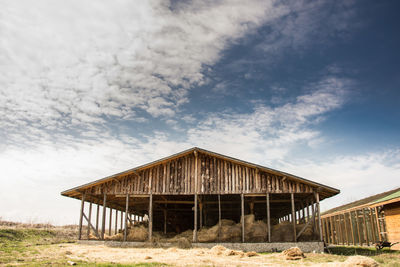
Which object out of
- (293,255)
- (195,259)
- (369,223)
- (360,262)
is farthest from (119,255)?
(369,223)

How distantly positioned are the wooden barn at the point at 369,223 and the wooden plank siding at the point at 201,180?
6.43 meters

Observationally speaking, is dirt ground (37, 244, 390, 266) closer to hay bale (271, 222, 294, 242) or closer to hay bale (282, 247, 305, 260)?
hay bale (282, 247, 305, 260)

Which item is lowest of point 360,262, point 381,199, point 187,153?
point 360,262

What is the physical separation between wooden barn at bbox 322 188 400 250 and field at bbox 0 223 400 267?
101 inches

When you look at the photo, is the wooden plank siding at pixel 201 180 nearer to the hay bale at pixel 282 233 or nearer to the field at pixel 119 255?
the hay bale at pixel 282 233

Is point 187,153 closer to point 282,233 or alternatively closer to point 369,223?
point 282,233

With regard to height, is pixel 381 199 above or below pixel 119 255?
above

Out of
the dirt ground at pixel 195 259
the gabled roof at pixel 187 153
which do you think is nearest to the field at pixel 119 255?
the dirt ground at pixel 195 259

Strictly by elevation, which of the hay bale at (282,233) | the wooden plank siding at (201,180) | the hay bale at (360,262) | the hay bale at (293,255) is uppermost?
the wooden plank siding at (201,180)

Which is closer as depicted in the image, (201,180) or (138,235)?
(201,180)

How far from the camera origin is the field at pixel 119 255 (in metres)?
13.0

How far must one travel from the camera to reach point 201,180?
869 inches

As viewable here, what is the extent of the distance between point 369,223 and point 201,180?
1492 cm

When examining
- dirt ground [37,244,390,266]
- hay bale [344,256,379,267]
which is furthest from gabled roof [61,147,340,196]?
hay bale [344,256,379,267]
